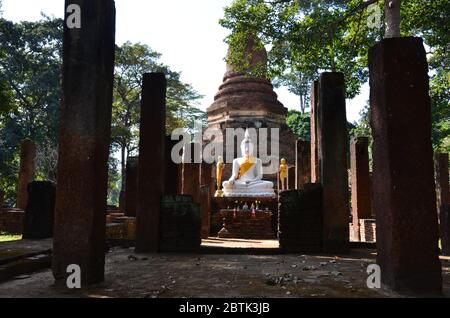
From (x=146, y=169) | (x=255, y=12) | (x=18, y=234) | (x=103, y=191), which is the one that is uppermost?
(x=255, y=12)

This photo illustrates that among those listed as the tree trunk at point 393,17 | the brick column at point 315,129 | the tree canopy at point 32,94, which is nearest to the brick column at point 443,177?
the tree trunk at point 393,17

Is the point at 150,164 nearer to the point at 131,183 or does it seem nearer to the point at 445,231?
the point at 131,183

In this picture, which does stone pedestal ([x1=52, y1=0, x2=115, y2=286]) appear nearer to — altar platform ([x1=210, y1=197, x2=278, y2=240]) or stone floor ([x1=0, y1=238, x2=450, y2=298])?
stone floor ([x1=0, y1=238, x2=450, y2=298])

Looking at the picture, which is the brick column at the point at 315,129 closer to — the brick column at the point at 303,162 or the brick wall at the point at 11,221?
the brick column at the point at 303,162

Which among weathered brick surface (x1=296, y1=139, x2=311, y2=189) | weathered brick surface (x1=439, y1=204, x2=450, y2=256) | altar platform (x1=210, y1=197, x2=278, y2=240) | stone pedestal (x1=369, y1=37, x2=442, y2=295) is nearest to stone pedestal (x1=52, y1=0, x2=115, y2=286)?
stone pedestal (x1=369, y1=37, x2=442, y2=295)

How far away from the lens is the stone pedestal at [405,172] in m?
3.59

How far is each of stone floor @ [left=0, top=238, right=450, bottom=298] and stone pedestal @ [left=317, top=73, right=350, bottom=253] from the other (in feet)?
1.85

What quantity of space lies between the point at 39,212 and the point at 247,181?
8.74m

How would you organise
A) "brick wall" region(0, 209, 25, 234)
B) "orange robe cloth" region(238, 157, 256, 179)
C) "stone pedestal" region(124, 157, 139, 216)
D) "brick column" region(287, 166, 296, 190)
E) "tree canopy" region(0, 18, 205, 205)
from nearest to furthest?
"stone pedestal" region(124, 157, 139, 216) → "brick wall" region(0, 209, 25, 234) → "brick column" region(287, 166, 296, 190) → "orange robe cloth" region(238, 157, 256, 179) → "tree canopy" region(0, 18, 205, 205)

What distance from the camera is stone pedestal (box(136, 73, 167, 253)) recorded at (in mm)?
6762

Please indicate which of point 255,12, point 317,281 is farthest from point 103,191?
point 255,12

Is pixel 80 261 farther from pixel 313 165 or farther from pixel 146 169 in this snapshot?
pixel 313 165
